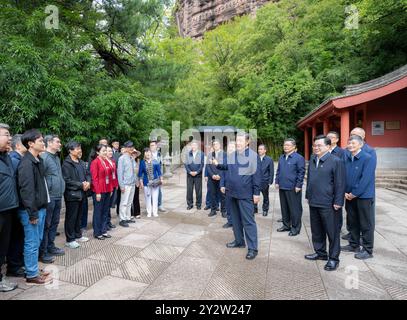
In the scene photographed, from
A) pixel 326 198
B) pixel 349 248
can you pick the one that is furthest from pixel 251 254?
pixel 349 248

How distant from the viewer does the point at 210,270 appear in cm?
362

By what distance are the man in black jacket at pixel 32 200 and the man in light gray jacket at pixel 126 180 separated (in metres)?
2.20

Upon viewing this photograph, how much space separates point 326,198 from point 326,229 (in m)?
0.42

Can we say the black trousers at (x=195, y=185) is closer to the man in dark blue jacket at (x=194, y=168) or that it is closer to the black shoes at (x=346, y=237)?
the man in dark blue jacket at (x=194, y=168)

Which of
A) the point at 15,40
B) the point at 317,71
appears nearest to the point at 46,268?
the point at 15,40

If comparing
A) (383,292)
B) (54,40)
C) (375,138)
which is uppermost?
(54,40)

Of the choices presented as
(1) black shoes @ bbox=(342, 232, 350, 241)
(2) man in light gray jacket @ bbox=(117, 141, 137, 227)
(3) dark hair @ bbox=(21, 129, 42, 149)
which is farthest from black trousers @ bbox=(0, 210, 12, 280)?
(1) black shoes @ bbox=(342, 232, 350, 241)

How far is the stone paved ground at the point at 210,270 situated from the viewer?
3.04 m

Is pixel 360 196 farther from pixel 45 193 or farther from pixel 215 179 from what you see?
pixel 45 193

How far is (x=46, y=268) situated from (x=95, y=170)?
174 cm

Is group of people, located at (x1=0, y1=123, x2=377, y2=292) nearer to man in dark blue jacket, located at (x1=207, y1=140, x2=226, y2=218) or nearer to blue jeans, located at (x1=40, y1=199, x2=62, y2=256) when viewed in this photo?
blue jeans, located at (x1=40, y1=199, x2=62, y2=256)

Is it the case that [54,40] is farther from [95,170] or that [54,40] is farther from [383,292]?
[383,292]

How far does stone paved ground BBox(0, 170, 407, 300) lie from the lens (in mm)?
3043

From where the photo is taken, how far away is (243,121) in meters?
19.1
